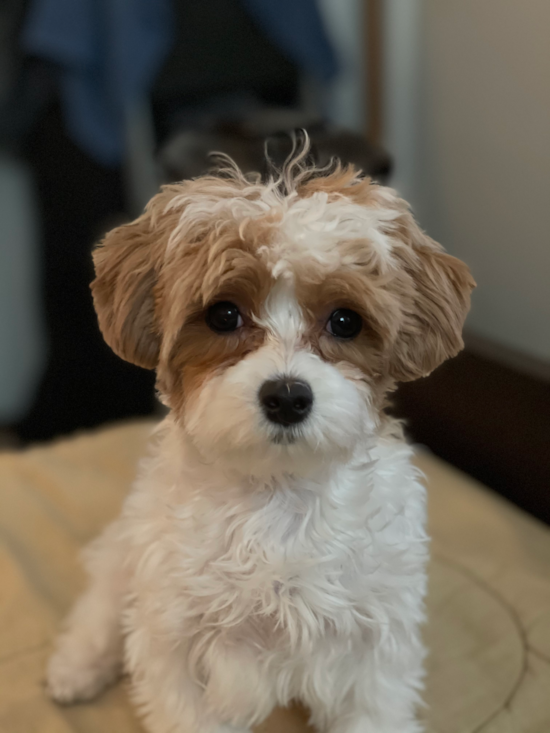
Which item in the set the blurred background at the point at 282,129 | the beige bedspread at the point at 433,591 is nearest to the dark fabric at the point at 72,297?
the blurred background at the point at 282,129

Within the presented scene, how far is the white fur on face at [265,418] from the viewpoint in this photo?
78 centimetres

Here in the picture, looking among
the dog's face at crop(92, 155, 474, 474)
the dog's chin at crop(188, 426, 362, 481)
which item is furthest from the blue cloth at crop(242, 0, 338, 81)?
the dog's chin at crop(188, 426, 362, 481)

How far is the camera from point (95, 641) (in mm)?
1194

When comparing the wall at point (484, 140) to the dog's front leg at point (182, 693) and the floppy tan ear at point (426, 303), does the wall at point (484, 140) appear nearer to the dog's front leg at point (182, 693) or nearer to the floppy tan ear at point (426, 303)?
the floppy tan ear at point (426, 303)

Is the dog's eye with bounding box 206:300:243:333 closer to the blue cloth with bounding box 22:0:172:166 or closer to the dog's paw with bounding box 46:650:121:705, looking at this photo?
the dog's paw with bounding box 46:650:121:705

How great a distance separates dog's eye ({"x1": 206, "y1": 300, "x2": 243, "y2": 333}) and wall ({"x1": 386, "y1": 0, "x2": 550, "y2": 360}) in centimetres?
115

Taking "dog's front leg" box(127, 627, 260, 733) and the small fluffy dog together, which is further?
"dog's front leg" box(127, 627, 260, 733)

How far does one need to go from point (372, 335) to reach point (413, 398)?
41.8 inches

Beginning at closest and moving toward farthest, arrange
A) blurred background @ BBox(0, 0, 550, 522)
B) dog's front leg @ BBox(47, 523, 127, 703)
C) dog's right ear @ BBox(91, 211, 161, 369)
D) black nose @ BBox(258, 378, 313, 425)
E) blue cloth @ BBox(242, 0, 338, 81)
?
black nose @ BBox(258, 378, 313, 425)
dog's right ear @ BBox(91, 211, 161, 369)
dog's front leg @ BBox(47, 523, 127, 703)
blurred background @ BBox(0, 0, 550, 522)
blue cloth @ BBox(242, 0, 338, 81)

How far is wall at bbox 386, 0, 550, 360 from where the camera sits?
6.11 ft

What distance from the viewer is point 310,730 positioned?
1129mm

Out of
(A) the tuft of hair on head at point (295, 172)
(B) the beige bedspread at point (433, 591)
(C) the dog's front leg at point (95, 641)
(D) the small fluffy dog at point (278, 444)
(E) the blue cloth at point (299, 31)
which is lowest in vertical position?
(B) the beige bedspread at point (433, 591)

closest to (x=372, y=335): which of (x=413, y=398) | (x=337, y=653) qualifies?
(x=337, y=653)

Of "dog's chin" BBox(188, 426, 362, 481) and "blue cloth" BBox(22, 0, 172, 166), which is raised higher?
"blue cloth" BBox(22, 0, 172, 166)
